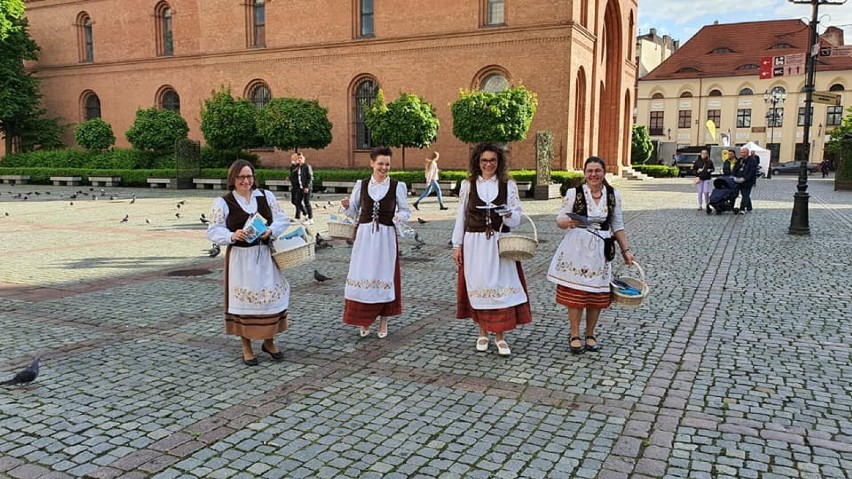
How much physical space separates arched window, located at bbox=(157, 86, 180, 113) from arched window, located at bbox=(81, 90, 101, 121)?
5.36 metres

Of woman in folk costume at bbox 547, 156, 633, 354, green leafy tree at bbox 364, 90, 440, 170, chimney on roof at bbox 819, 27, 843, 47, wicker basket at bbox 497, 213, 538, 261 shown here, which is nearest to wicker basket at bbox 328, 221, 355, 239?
wicker basket at bbox 497, 213, 538, 261

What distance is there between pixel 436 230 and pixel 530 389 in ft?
31.5

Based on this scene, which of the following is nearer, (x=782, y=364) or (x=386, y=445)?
(x=386, y=445)

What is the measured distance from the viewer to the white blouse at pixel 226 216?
5.09 metres

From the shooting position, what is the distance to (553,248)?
11.7m

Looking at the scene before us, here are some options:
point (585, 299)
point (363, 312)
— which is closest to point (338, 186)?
point (363, 312)

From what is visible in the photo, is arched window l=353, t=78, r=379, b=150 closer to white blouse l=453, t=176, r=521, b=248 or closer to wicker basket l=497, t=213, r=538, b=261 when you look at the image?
white blouse l=453, t=176, r=521, b=248

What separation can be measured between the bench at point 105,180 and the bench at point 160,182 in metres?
1.98

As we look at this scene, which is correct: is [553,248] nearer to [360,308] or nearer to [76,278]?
[360,308]

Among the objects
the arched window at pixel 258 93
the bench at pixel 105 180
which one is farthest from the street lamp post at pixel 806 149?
the bench at pixel 105 180

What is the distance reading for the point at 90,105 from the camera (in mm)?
40812

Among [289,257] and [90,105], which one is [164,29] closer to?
[90,105]

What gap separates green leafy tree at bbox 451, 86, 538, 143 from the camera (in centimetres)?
2373

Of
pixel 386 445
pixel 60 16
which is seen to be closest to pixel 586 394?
pixel 386 445
